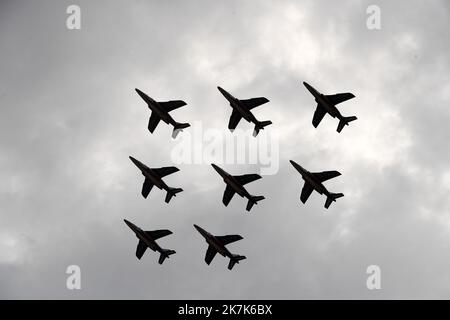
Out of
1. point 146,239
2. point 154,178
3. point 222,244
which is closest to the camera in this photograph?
point 222,244

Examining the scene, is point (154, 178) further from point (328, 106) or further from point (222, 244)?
point (328, 106)

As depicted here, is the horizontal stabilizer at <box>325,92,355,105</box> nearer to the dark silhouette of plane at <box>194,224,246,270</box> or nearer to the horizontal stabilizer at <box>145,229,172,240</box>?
the dark silhouette of plane at <box>194,224,246,270</box>

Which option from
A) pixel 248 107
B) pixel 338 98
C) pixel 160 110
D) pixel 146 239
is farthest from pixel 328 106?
pixel 146 239

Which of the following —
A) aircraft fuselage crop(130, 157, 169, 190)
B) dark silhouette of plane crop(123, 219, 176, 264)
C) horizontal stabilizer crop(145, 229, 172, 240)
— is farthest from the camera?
horizontal stabilizer crop(145, 229, 172, 240)

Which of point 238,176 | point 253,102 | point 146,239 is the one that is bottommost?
point 146,239

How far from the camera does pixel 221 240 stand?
153375mm

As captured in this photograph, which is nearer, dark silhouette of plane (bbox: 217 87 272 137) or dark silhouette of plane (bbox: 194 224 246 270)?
dark silhouette of plane (bbox: 217 87 272 137)

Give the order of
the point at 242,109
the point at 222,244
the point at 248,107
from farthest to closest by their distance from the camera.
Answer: the point at 222,244 → the point at 248,107 → the point at 242,109

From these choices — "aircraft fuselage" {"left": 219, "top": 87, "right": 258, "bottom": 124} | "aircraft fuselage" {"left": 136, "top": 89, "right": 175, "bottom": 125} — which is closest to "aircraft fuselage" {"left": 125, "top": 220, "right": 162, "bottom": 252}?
"aircraft fuselage" {"left": 136, "top": 89, "right": 175, "bottom": 125}

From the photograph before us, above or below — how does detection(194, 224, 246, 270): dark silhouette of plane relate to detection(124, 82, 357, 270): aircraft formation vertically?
below

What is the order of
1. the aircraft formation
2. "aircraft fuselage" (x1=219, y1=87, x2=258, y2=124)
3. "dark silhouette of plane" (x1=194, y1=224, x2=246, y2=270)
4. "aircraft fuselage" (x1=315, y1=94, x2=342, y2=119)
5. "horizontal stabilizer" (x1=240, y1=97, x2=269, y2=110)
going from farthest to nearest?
1. "dark silhouette of plane" (x1=194, y1=224, x2=246, y2=270)
2. "aircraft fuselage" (x1=219, y1=87, x2=258, y2=124)
3. "horizontal stabilizer" (x1=240, y1=97, x2=269, y2=110)
4. the aircraft formation
5. "aircraft fuselage" (x1=315, y1=94, x2=342, y2=119)

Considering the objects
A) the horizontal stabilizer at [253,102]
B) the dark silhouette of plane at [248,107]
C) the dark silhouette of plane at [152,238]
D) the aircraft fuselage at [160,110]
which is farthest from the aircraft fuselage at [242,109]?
the dark silhouette of plane at [152,238]
